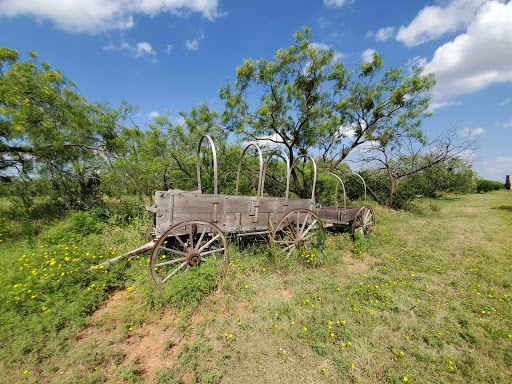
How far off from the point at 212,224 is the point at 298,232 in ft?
7.54

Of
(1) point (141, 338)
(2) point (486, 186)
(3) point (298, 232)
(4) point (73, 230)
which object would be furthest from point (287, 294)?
(2) point (486, 186)

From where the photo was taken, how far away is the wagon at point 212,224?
3.37 meters

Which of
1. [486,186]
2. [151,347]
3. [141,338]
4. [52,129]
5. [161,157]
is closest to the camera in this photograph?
[151,347]

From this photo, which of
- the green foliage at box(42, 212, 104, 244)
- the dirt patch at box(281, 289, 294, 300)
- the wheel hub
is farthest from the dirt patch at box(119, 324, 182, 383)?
the green foliage at box(42, 212, 104, 244)

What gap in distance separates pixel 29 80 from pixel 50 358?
28.7ft

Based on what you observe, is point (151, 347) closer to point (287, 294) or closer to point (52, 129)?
point (287, 294)

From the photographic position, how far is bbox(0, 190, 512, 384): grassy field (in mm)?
2094

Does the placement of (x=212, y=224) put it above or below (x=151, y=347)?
above

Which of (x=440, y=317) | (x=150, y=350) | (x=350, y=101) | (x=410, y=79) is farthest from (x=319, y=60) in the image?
(x=150, y=350)

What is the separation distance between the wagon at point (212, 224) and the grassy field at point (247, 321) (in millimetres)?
388

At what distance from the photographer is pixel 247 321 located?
279 cm

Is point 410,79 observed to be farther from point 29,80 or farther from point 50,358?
point 29,80

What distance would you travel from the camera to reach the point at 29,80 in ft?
21.2

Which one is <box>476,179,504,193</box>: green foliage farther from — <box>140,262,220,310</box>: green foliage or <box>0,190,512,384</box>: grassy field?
<box>140,262,220,310</box>: green foliage
